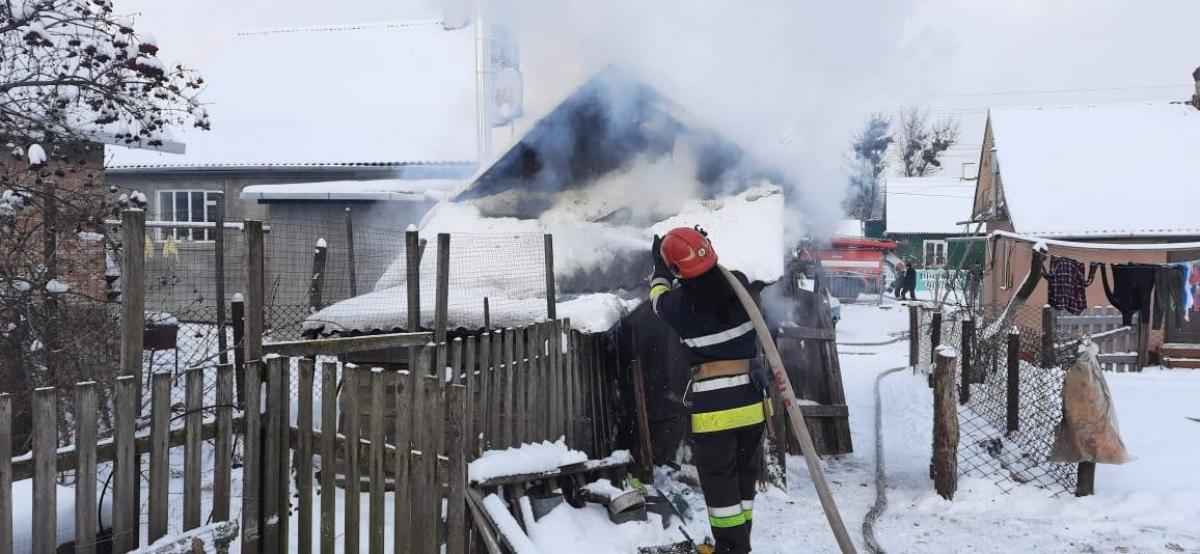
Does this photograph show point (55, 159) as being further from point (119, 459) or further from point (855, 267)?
point (855, 267)

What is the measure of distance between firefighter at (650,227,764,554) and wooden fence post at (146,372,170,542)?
8.83ft

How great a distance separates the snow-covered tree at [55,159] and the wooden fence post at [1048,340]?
9026 mm

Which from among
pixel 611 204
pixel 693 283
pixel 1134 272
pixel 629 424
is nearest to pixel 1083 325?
pixel 1134 272

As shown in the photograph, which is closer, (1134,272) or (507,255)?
(507,255)

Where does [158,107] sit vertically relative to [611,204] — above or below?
above

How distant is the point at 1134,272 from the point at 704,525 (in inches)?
269

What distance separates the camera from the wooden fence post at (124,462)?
291cm

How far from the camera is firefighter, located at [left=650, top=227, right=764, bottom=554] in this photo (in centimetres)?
461

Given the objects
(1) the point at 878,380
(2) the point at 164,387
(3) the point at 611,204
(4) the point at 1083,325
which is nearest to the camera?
(2) the point at 164,387

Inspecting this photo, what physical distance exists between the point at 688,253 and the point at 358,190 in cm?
1217

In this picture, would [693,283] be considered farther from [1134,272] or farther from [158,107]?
[1134,272]

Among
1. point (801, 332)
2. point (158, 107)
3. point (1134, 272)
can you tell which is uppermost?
point (158, 107)

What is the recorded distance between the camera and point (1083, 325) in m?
13.0

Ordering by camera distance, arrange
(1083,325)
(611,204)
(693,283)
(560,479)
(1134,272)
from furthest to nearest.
→ (1083,325) → (1134,272) → (611,204) → (560,479) → (693,283)
